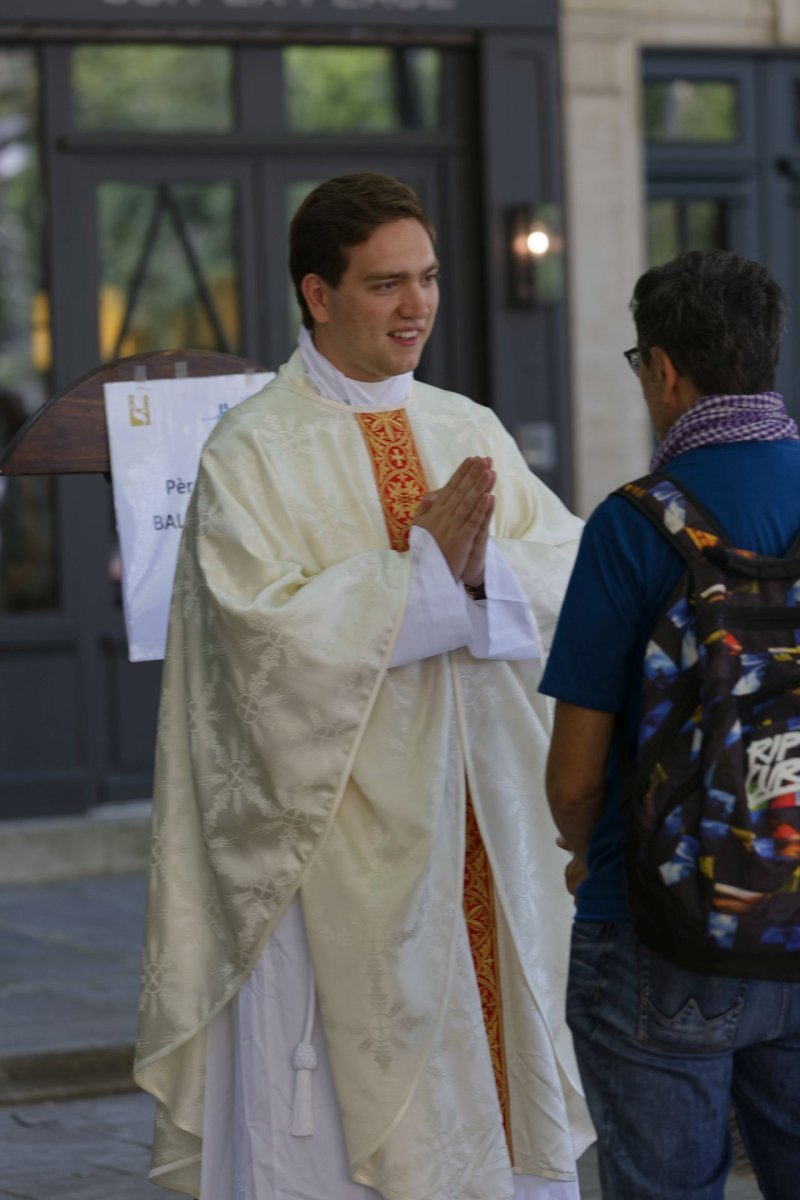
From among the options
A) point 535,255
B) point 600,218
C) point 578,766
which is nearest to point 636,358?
point 578,766

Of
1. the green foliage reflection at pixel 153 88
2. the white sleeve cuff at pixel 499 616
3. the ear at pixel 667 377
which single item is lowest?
the white sleeve cuff at pixel 499 616

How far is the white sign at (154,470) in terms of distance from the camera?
14.5 ft

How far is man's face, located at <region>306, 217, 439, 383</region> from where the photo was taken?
353cm

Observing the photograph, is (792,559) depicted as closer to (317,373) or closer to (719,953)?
(719,953)

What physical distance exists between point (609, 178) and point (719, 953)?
7.32 metres

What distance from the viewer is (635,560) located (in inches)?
101

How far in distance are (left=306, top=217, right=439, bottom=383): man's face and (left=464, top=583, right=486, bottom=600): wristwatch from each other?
1.41 feet

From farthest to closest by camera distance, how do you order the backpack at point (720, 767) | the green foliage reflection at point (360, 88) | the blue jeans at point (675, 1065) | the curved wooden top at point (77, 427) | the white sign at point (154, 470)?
1. the green foliage reflection at point (360, 88)
2. the white sign at point (154, 470)
3. the curved wooden top at point (77, 427)
4. the blue jeans at point (675, 1065)
5. the backpack at point (720, 767)

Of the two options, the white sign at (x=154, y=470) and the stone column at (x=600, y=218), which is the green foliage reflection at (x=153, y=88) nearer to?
the stone column at (x=600, y=218)

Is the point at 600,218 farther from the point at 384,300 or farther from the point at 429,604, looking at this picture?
the point at 429,604

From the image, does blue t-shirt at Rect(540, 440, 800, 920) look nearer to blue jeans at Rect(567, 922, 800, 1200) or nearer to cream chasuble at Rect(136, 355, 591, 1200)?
blue jeans at Rect(567, 922, 800, 1200)

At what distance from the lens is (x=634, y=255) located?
9469 millimetres

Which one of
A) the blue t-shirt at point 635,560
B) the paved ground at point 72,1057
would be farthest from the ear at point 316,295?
the paved ground at point 72,1057

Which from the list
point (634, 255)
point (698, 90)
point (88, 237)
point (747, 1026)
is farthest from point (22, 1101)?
point (698, 90)
